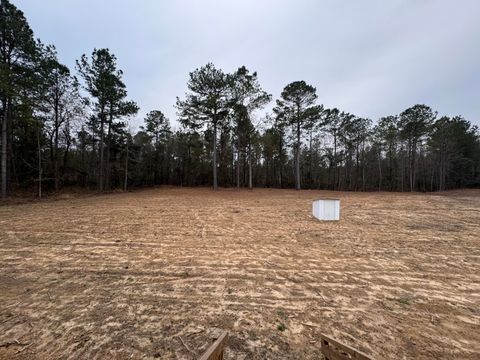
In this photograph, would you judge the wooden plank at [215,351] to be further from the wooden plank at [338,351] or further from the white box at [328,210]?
the white box at [328,210]

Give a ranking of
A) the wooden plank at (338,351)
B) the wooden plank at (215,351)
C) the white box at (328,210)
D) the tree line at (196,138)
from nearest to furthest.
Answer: the wooden plank at (215,351) < the wooden plank at (338,351) < the white box at (328,210) < the tree line at (196,138)

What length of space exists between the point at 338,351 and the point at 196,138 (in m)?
21.9

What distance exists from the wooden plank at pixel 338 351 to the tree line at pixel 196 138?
53.4ft

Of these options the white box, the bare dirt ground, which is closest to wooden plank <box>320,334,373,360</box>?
the bare dirt ground

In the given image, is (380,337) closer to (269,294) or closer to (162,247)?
(269,294)

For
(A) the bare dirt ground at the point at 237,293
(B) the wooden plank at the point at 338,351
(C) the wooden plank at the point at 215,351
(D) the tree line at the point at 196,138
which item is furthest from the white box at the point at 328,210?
(D) the tree line at the point at 196,138

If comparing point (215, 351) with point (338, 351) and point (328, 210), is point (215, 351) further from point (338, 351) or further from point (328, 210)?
point (328, 210)

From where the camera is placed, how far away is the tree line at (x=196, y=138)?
13977 mm

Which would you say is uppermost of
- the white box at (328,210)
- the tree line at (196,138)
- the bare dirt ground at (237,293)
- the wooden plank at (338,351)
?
the tree line at (196,138)

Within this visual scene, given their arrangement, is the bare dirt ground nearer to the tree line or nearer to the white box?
the white box

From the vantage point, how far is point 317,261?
4.28 meters

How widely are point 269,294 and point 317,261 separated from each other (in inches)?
64.7

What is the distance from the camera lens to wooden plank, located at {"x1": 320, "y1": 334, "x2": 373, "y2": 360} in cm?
158

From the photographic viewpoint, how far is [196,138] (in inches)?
876
